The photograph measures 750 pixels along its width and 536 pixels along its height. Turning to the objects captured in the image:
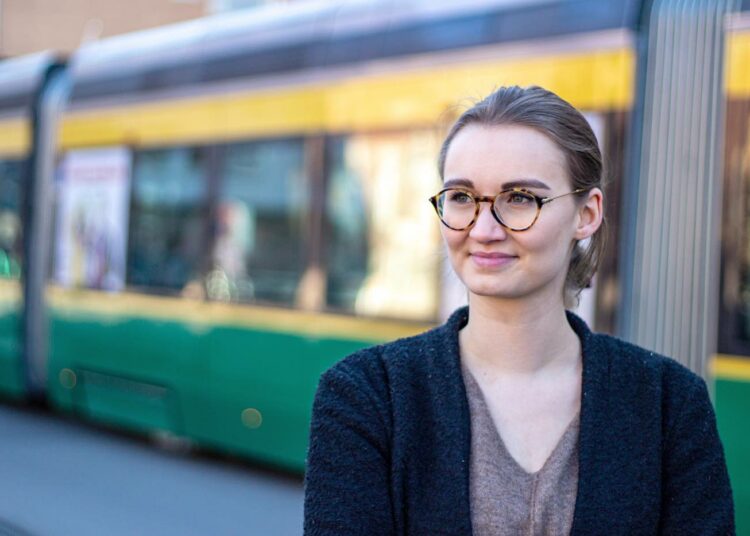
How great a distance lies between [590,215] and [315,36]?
19.5 ft

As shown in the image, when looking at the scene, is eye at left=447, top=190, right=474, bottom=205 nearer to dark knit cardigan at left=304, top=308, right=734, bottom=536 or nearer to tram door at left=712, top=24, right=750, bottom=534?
dark knit cardigan at left=304, top=308, right=734, bottom=536

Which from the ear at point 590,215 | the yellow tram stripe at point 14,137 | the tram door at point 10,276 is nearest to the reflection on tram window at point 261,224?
the tram door at point 10,276

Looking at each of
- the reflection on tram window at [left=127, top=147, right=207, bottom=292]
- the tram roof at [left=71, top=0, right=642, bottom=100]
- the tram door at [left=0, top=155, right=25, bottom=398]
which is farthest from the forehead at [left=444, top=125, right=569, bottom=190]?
the tram door at [left=0, top=155, right=25, bottom=398]

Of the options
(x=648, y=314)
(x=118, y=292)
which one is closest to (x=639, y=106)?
(x=648, y=314)

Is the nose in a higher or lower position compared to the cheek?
higher

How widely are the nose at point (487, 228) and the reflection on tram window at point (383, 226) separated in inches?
186

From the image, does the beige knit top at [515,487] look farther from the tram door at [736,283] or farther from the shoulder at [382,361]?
the tram door at [736,283]

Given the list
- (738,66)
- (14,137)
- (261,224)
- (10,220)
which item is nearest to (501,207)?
(738,66)

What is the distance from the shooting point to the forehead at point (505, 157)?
1.87 m

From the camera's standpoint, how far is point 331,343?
24.3ft

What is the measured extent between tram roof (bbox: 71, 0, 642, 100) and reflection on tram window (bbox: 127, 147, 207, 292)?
59 centimetres

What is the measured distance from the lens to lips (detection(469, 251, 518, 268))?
1900mm

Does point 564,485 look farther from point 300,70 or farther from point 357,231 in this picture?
point 300,70

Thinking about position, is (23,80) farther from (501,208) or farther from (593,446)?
(593,446)
